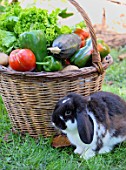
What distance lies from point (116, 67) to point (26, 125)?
5.56 ft

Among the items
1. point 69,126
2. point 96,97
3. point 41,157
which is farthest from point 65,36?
point 41,157

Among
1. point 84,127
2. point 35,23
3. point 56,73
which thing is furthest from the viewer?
point 35,23

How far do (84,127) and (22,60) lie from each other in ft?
1.43

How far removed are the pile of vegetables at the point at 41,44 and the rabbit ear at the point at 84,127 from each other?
10.9 inches

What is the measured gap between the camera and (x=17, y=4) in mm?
2143

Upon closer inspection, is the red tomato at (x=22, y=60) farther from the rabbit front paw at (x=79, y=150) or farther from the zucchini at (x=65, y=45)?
the rabbit front paw at (x=79, y=150)

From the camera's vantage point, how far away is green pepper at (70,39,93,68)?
1.80 m

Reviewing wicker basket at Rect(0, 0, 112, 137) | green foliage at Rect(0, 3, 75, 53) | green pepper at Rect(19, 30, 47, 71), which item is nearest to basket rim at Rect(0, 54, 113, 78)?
wicker basket at Rect(0, 0, 112, 137)

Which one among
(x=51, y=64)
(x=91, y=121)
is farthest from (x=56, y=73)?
(x=91, y=121)

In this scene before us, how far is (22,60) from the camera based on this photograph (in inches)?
67.9

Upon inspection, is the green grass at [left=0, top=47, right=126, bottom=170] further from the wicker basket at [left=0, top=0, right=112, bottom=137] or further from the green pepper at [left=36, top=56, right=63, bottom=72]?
the green pepper at [left=36, top=56, right=63, bottom=72]

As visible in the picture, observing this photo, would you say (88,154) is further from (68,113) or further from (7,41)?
(7,41)

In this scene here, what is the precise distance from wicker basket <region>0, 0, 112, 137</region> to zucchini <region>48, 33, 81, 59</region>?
12 cm

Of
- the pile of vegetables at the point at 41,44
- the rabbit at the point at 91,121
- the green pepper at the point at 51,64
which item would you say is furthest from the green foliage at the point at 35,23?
the rabbit at the point at 91,121
